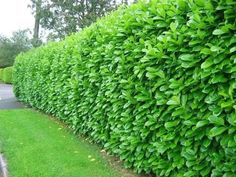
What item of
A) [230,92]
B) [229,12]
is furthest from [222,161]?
[229,12]

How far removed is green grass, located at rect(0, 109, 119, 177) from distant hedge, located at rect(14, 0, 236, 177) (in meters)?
0.38

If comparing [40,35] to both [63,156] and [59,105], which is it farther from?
[63,156]

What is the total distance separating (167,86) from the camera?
147 inches

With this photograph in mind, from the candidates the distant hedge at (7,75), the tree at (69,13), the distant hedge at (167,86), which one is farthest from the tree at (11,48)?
the distant hedge at (167,86)

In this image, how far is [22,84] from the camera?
589 inches

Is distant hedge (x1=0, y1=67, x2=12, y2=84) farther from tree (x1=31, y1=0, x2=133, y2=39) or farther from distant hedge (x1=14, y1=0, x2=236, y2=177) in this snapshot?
distant hedge (x1=14, y1=0, x2=236, y2=177)

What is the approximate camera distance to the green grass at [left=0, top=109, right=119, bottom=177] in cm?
493

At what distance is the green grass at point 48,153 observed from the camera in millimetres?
4926

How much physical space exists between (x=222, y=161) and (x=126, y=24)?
7.83ft

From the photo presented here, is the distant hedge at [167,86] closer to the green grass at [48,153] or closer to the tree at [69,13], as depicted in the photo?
the green grass at [48,153]

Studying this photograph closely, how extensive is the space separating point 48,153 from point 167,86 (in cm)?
300

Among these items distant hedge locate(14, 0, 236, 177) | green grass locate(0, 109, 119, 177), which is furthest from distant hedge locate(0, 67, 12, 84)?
distant hedge locate(14, 0, 236, 177)

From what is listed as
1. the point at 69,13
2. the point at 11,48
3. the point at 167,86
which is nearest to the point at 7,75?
the point at 11,48

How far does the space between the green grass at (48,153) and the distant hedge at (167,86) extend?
383 millimetres
